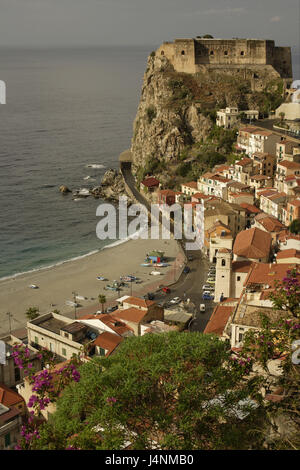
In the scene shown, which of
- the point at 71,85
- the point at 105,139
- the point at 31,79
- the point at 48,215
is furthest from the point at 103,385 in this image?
the point at 31,79

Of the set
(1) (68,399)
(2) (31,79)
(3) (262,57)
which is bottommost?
(1) (68,399)

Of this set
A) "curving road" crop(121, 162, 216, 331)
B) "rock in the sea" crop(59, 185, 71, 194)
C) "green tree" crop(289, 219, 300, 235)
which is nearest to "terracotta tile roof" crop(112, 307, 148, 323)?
"curving road" crop(121, 162, 216, 331)

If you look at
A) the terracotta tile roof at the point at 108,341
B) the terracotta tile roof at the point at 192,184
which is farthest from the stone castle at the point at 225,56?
the terracotta tile roof at the point at 108,341

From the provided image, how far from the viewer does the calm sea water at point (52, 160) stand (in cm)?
4388

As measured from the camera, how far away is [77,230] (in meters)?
47.1

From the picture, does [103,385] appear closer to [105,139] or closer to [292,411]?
[292,411]

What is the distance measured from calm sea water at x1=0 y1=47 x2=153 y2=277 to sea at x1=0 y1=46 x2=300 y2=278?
Result: 8cm

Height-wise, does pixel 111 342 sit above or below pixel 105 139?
below

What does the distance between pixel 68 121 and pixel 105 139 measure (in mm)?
20287

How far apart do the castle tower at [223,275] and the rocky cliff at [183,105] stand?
94.6 ft

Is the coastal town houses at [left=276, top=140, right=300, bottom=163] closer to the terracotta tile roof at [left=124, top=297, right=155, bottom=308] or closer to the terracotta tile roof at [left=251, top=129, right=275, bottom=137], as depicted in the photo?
the terracotta tile roof at [left=251, top=129, right=275, bottom=137]

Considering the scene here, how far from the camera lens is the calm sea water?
43.9 meters

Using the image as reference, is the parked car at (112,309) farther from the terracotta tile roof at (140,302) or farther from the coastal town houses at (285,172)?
the coastal town houses at (285,172)

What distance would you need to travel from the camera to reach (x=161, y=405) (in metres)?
11.3
